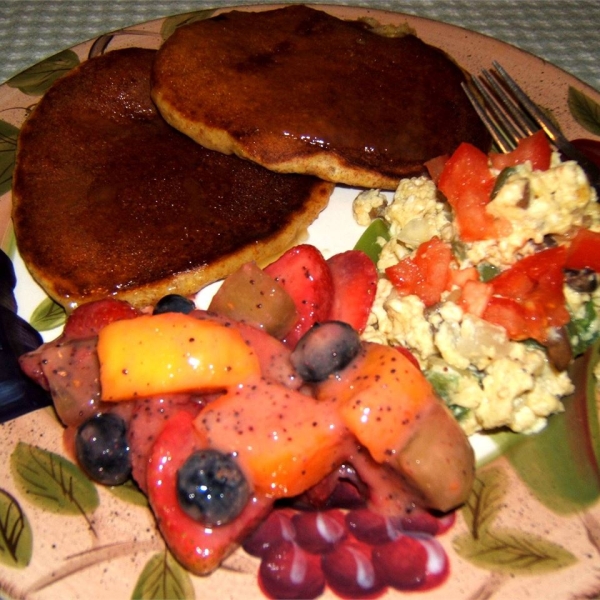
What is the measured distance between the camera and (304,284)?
204cm

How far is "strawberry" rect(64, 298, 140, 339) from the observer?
6.32ft

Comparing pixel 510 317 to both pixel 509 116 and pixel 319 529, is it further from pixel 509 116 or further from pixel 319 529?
pixel 509 116

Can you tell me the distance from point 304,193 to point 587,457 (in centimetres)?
131

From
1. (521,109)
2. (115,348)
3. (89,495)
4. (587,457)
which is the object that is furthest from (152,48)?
(587,457)

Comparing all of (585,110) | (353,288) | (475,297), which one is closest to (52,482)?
(353,288)

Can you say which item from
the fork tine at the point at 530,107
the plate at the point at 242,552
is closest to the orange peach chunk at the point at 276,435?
the plate at the point at 242,552

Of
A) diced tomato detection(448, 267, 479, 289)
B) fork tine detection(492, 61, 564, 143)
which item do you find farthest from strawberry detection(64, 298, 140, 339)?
fork tine detection(492, 61, 564, 143)

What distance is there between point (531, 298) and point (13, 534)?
1571 millimetres

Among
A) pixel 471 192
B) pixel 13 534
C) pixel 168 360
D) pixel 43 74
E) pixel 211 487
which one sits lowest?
pixel 13 534

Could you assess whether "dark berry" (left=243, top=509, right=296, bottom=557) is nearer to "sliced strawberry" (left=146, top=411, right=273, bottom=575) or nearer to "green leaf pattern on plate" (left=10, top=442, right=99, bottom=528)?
"sliced strawberry" (left=146, top=411, right=273, bottom=575)

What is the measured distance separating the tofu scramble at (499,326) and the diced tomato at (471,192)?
0.09ft

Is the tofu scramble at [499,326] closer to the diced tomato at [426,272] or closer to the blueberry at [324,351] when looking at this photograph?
the diced tomato at [426,272]

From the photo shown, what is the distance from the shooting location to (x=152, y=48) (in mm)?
3059

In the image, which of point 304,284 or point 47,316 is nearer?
point 304,284
